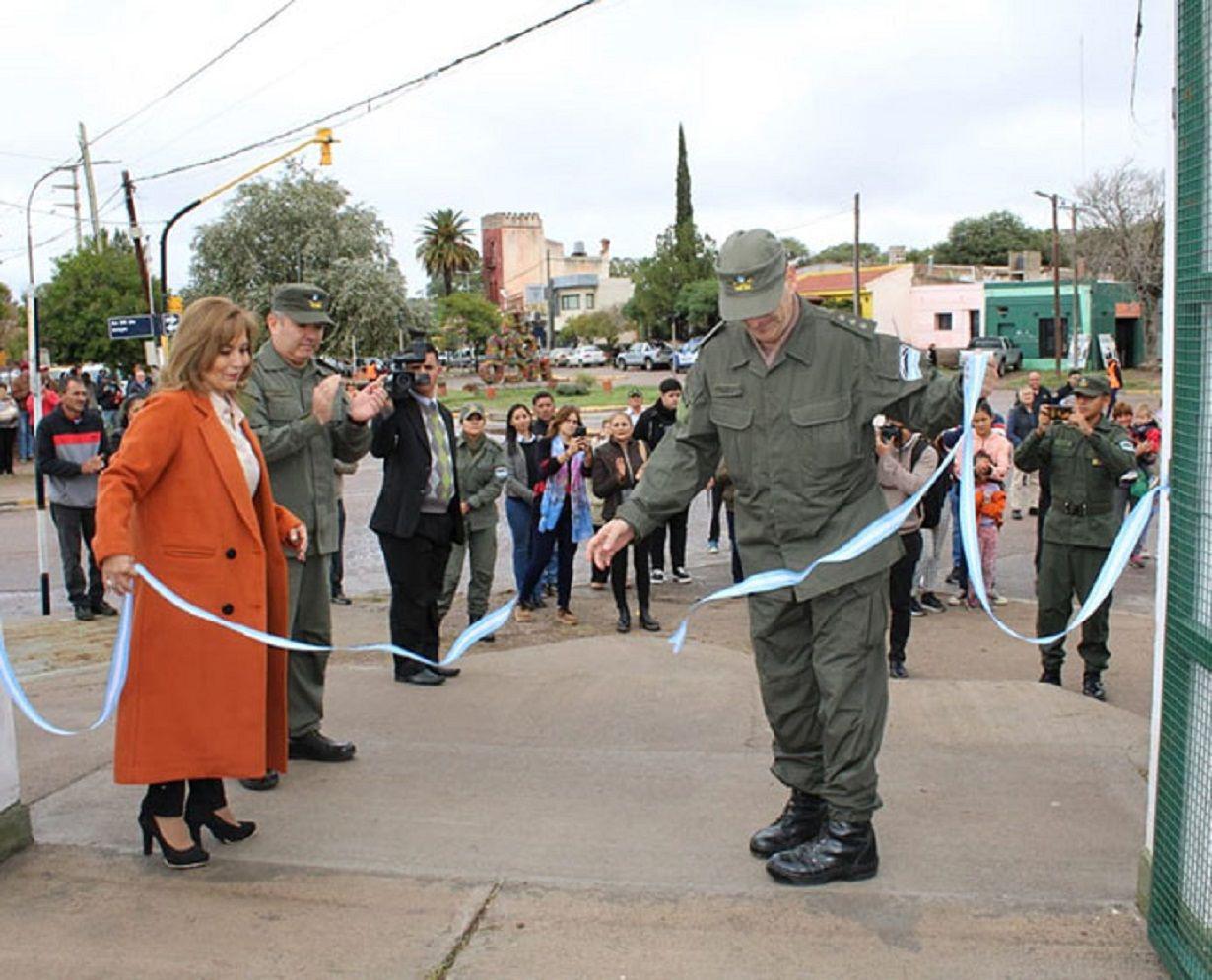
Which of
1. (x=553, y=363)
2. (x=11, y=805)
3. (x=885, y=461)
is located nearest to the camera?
(x=11, y=805)

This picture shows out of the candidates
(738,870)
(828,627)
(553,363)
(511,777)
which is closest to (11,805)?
(511,777)

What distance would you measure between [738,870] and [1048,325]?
55.8m

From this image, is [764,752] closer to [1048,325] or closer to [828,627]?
[828,627]

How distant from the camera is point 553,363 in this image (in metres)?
72.7

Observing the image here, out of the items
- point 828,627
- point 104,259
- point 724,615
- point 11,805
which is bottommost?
point 724,615

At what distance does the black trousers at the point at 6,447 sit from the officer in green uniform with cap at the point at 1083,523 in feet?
65.4

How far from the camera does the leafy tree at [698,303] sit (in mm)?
66938

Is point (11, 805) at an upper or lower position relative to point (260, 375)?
lower

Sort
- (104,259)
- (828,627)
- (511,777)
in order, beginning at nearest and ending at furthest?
(828,627) < (511,777) < (104,259)

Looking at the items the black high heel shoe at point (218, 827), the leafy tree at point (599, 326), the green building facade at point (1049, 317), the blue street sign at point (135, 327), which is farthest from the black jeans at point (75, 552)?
the leafy tree at point (599, 326)

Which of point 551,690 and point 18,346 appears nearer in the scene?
point 551,690

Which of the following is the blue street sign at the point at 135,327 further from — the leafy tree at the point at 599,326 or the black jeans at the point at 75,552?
the leafy tree at the point at 599,326

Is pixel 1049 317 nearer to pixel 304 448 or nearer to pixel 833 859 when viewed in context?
pixel 304 448

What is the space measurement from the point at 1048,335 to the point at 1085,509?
170ft
